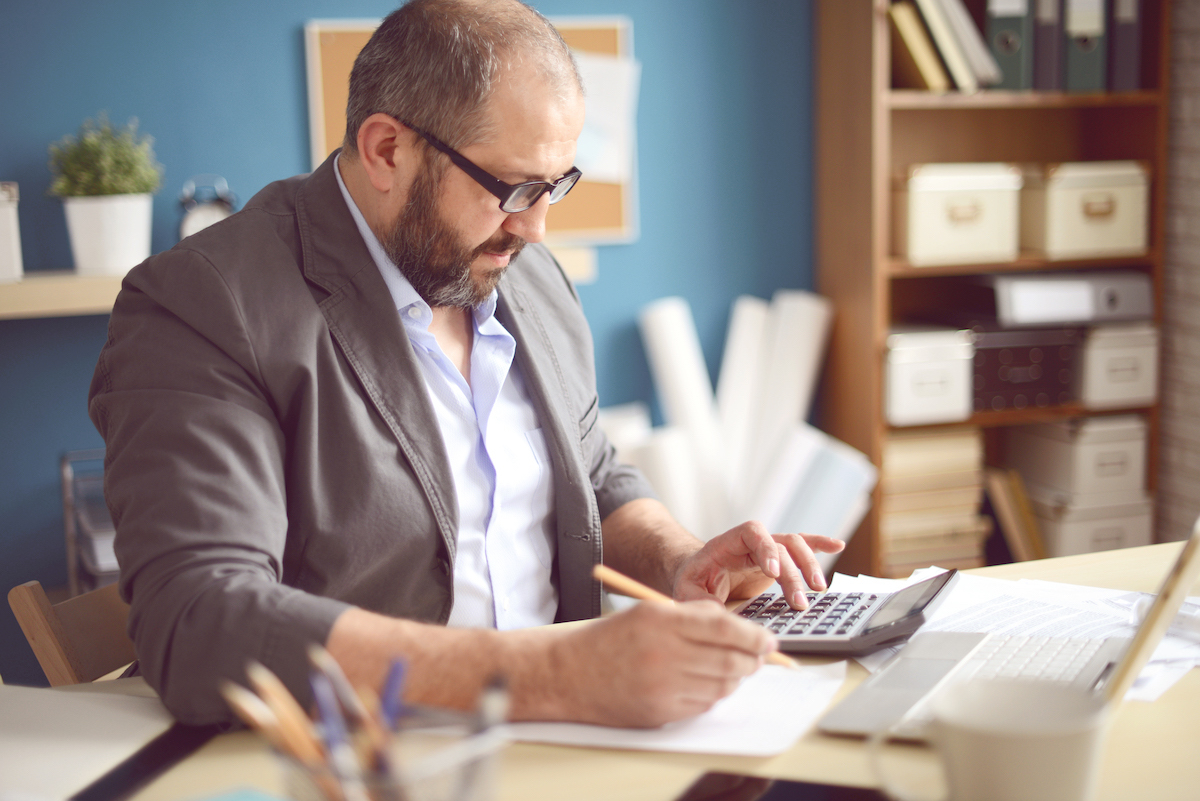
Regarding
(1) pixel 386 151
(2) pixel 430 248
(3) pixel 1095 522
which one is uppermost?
(1) pixel 386 151

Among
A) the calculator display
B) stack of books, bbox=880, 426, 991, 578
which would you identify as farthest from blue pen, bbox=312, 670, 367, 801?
stack of books, bbox=880, 426, 991, 578

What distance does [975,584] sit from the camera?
125 centimetres

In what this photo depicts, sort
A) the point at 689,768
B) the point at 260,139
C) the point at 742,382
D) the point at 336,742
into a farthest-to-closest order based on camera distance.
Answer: the point at 742,382 < the point at 260,139 < the point at 689,768 < the point at 336,742

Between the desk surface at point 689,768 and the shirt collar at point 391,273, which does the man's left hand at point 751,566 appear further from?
the shirt collar at point 391,273

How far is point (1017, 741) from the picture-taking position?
68 centimetres

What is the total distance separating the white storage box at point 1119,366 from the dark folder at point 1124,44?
2.16 feet

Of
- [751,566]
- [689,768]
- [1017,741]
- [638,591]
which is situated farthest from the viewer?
[751,566]

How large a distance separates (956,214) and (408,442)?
2031 millimetres

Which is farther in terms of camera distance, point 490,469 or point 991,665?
point 490,469

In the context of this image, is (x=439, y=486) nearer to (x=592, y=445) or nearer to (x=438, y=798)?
(x=592, y=445)

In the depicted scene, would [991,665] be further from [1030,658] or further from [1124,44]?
[1124,44]

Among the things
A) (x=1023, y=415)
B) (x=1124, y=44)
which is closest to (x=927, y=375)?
(x=1023, y=415)

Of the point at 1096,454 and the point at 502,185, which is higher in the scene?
the point at 502,185

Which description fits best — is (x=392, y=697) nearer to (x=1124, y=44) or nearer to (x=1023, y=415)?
(x=1023, y=415)
